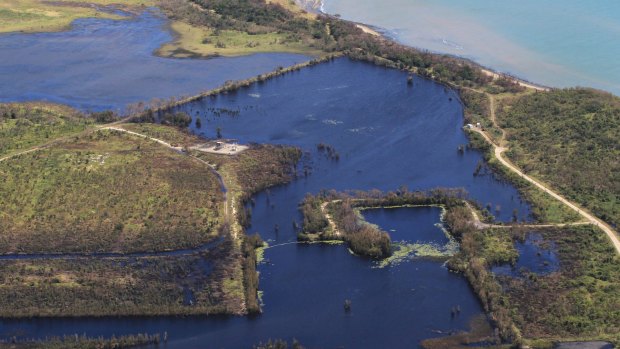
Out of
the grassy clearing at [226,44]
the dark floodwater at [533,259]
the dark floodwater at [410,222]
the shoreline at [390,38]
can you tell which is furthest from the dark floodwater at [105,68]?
the dark floodwater at [533,259]

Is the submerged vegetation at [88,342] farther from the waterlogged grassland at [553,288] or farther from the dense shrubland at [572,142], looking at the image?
the dense shrubland at [572,142]

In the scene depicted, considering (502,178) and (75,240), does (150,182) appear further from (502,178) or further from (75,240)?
(502,178)

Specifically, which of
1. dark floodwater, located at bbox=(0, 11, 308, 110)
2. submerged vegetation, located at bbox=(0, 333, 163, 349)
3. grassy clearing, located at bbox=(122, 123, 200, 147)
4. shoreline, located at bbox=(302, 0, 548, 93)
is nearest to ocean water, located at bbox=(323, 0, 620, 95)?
shoreline, located at bbox=(302, 0, 548, 93)

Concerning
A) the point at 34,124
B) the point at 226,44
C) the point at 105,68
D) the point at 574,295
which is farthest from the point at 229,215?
the point at 226,44

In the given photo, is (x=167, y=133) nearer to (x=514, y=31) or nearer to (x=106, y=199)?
(x=106, y=199)

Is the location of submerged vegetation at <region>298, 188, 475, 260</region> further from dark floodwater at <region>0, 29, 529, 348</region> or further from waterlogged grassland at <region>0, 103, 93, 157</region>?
waterlogged grassland at <region>0, 103, 93, 157</region>


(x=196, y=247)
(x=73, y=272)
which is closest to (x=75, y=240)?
(x=73, y=272)
